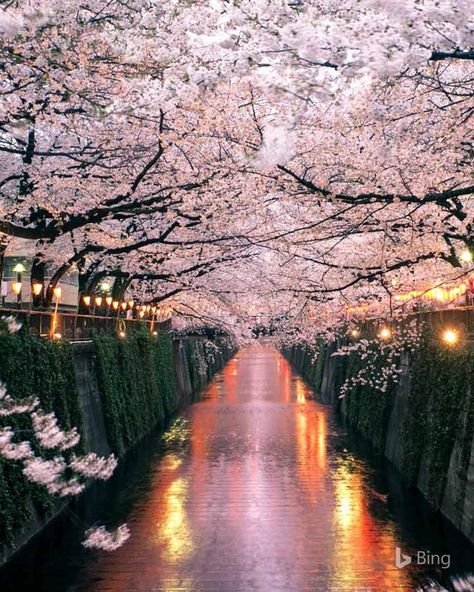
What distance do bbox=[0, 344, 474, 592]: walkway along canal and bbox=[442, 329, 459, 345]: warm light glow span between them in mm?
4663

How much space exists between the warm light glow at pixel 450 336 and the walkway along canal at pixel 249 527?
15.3 feet

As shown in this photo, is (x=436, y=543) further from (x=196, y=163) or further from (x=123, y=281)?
(x=123, y=281)

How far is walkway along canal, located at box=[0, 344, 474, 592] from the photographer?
1359 centimetres

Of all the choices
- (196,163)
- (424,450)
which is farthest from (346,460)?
(196,163)

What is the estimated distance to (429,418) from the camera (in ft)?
64.7

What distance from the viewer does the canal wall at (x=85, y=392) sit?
1450 centimetres

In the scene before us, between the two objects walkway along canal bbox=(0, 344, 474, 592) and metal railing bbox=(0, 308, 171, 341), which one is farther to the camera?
metal railing bbox=(0, 308, 171, 341)

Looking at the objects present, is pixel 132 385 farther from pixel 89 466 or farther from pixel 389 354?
pixel 89 466

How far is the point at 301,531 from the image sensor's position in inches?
653

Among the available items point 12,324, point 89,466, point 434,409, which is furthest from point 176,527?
point 434,409

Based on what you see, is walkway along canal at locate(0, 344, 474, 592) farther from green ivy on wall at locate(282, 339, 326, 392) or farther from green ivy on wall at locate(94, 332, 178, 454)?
green ivy on wall at locate(282, 339, 326, 392)

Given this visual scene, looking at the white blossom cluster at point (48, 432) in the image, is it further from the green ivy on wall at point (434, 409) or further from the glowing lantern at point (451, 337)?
the glowing lantern at point (451, 337)

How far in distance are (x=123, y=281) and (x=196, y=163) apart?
60.3ft

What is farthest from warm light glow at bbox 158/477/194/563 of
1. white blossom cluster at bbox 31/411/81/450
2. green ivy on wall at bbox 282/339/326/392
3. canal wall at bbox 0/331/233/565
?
green ivy on wall at bbox 282/339/326/392
